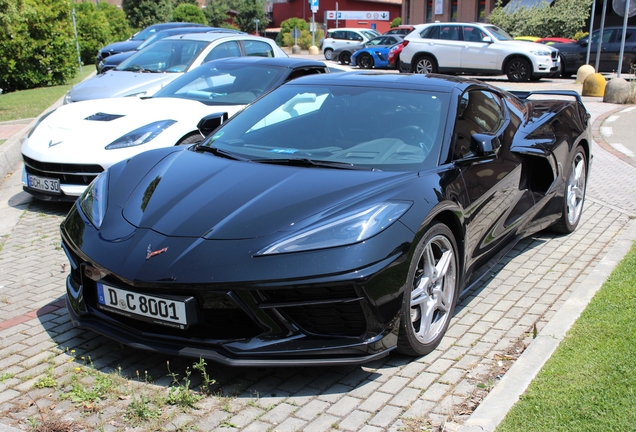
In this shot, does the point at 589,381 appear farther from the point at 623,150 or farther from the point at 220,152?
the point at 623,150

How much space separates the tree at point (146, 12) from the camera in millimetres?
52156

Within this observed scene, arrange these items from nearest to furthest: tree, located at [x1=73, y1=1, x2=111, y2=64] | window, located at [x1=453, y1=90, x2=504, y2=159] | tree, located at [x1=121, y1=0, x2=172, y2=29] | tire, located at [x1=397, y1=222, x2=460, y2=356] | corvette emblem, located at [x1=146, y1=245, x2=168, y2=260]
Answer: corvette emblem, located at [x1=146, y1=245, x2=168, y2=260] < tire, located at [x1=397, y1=222, x2=460, y2=356] < window, located at [x1=453, y1=90, x2=504, y2=159] < tree, located at [x1=73, y1=1, x2=111, y2=64] < tree, located at [x1=121, y1=0, x2=172, y2=29]

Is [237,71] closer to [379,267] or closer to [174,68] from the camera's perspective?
[174,68]

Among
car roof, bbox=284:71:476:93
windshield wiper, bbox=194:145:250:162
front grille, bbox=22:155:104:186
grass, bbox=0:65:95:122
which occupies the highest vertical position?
car roof, bbox=284:71:476:93

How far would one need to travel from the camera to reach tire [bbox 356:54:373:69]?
2747 centimetres

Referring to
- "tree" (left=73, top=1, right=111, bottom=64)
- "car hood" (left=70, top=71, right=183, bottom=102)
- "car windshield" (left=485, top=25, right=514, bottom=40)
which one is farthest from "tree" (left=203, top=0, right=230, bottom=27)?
"car hood" (left=70, top=71, right=183, bottom=102)

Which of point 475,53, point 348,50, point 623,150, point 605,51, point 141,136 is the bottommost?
point 348,50

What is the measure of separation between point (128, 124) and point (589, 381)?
16.3 feet

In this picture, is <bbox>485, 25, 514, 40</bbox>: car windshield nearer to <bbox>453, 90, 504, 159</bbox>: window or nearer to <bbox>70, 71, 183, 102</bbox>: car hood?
<bbox>70, 71, 183, 102</bbox>: car hood

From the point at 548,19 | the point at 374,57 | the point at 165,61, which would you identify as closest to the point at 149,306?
the point at 165,61

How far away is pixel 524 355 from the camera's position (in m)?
3.57

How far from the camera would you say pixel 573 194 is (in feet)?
19.7

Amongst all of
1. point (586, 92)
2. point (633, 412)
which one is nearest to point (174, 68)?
point (633, 412)

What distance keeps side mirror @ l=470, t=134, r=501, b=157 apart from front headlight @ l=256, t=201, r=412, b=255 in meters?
0.97
